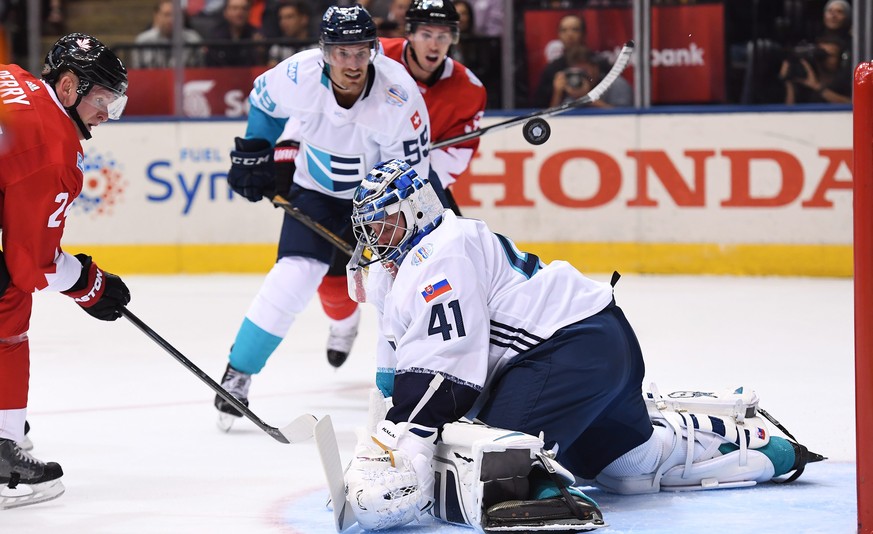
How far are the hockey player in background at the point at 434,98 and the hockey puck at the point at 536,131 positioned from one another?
322mm

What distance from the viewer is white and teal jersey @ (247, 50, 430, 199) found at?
12.5 ft

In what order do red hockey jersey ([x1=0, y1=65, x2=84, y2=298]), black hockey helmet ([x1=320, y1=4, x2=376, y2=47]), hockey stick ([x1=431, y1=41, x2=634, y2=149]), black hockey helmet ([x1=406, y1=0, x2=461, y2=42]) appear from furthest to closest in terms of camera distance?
hockey stick ([x1=431, y1=41, x2=634, y2=149]), black hockey helmet ([x1=406, y1=0, x2=461, y2=42]), black hockey helmet ([x1=320, y1=4, x2=376, y2=47]), red hockey jersey ([x1=0, y1=65, x2=84, y2=298])

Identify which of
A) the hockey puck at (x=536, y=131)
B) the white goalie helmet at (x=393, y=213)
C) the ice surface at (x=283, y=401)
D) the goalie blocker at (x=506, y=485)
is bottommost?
the ice surface at (x=283, y=401)

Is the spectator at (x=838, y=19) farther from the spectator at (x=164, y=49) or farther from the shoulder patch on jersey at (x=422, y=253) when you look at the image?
the shoulder patch on jersey at (x=422, y=253)

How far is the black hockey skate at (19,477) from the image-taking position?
2879mm

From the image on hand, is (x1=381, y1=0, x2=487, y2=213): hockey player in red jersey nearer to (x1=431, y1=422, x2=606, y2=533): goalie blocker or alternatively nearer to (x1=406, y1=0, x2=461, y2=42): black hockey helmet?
(x1=406, y1=0, x2=461, y2=42): black hockey helmet

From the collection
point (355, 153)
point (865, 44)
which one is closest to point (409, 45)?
point (355, 153)

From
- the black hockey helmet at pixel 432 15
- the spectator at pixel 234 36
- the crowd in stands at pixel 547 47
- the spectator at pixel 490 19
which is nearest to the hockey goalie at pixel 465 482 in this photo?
the black hockey helmet at pixel 432 15

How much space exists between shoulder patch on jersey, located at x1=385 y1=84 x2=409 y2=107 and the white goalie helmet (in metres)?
1.17

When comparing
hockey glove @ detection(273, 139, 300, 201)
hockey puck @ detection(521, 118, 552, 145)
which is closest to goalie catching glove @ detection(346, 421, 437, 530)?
hockey glove @ detection(273, 139, 300, 201)

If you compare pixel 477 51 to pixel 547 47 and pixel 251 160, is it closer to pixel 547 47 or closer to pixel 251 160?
pixel 547 47

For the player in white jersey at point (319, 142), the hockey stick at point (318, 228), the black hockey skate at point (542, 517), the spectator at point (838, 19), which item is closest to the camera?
the black hockey skate at point (542, 517)

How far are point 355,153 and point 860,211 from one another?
189 centimetres

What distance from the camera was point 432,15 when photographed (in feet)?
14.2
